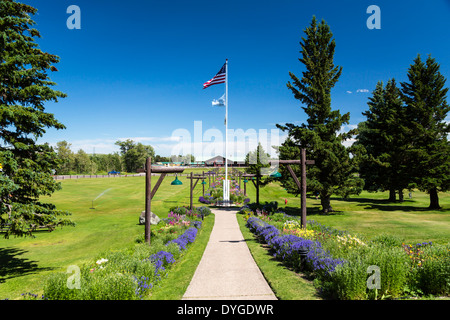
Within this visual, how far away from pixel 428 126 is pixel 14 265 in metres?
38.0

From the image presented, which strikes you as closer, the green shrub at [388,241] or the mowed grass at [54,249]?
the mowed grass at [54,249]

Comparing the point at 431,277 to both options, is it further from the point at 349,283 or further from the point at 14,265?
the point at 14,265

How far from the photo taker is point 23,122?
908 centimetres

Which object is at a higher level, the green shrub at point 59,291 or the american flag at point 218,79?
the american flag at point 218,79

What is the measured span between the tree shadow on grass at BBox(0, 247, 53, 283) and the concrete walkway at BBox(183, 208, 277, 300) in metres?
7.66

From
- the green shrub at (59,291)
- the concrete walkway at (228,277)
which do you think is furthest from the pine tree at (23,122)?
the concrete walkway at (228,277)

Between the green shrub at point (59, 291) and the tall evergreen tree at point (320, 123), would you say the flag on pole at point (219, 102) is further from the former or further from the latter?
the green shrub at point (59, 291)

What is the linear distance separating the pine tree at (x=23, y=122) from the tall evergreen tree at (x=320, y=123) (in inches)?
703

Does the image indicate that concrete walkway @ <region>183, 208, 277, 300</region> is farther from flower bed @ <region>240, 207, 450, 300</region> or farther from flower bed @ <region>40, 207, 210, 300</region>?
flower bed @ <region>240, 207, 450, 300</region>

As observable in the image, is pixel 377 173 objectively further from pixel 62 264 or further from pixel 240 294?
pixel 62 264

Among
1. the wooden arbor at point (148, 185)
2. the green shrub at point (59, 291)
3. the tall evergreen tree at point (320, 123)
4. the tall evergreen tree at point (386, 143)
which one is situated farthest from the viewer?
the tall evergreen tree at point (386, 143)

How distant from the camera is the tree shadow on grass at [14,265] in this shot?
394 inches

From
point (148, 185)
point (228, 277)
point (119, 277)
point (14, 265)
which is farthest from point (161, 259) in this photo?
point (14, 265)
